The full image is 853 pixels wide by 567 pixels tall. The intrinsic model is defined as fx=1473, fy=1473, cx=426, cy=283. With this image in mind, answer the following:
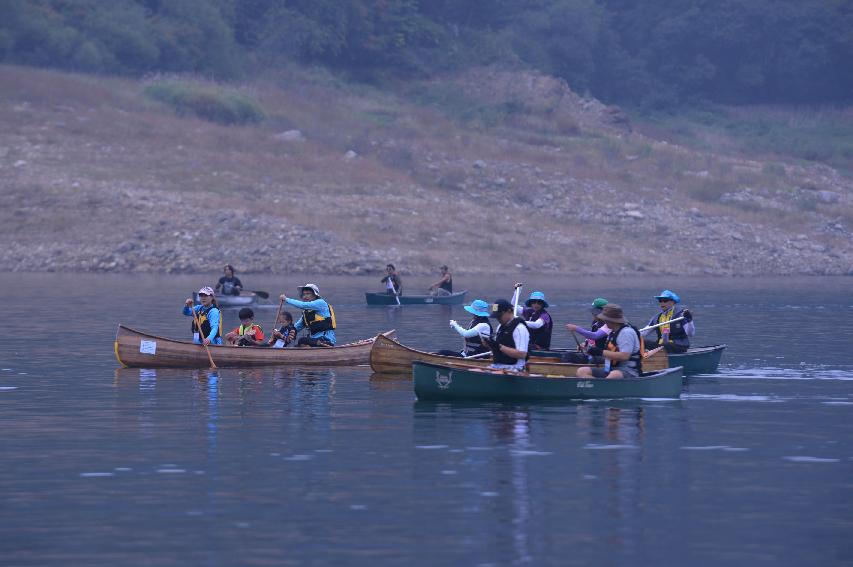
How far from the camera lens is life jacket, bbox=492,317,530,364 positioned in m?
22.9

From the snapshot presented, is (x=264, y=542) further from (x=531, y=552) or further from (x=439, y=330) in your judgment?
(x=439, y=330)

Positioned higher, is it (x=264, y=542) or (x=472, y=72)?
(x=472, y=72)

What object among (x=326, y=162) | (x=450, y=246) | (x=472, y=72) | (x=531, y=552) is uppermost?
(x=472, y=72)

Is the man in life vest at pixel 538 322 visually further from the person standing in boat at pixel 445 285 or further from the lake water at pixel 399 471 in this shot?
the person standing in boat at pixel 445 285

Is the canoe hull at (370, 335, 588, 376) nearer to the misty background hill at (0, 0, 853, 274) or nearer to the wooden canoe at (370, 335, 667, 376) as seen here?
the wooden canoe at (370, 335, 667, 376)

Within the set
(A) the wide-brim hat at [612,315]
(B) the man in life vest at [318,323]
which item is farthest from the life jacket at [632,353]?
(B) the man in life vest at [318,323]

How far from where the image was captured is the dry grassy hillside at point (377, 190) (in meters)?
66.4

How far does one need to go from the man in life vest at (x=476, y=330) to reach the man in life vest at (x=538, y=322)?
1.12 metres

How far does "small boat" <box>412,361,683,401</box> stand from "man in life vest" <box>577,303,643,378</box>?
23 cm

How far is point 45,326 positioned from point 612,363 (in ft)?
61.0

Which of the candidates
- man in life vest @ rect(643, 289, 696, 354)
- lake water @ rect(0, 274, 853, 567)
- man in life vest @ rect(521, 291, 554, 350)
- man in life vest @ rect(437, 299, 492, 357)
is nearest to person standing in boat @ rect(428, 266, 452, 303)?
lake water @ rect(0, 274, 853, 567)

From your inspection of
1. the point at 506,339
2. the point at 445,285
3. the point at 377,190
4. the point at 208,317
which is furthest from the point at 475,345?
the point at 377,190

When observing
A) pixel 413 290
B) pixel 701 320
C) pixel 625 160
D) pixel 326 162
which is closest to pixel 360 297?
pixel 413 290

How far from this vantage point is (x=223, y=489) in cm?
1603
